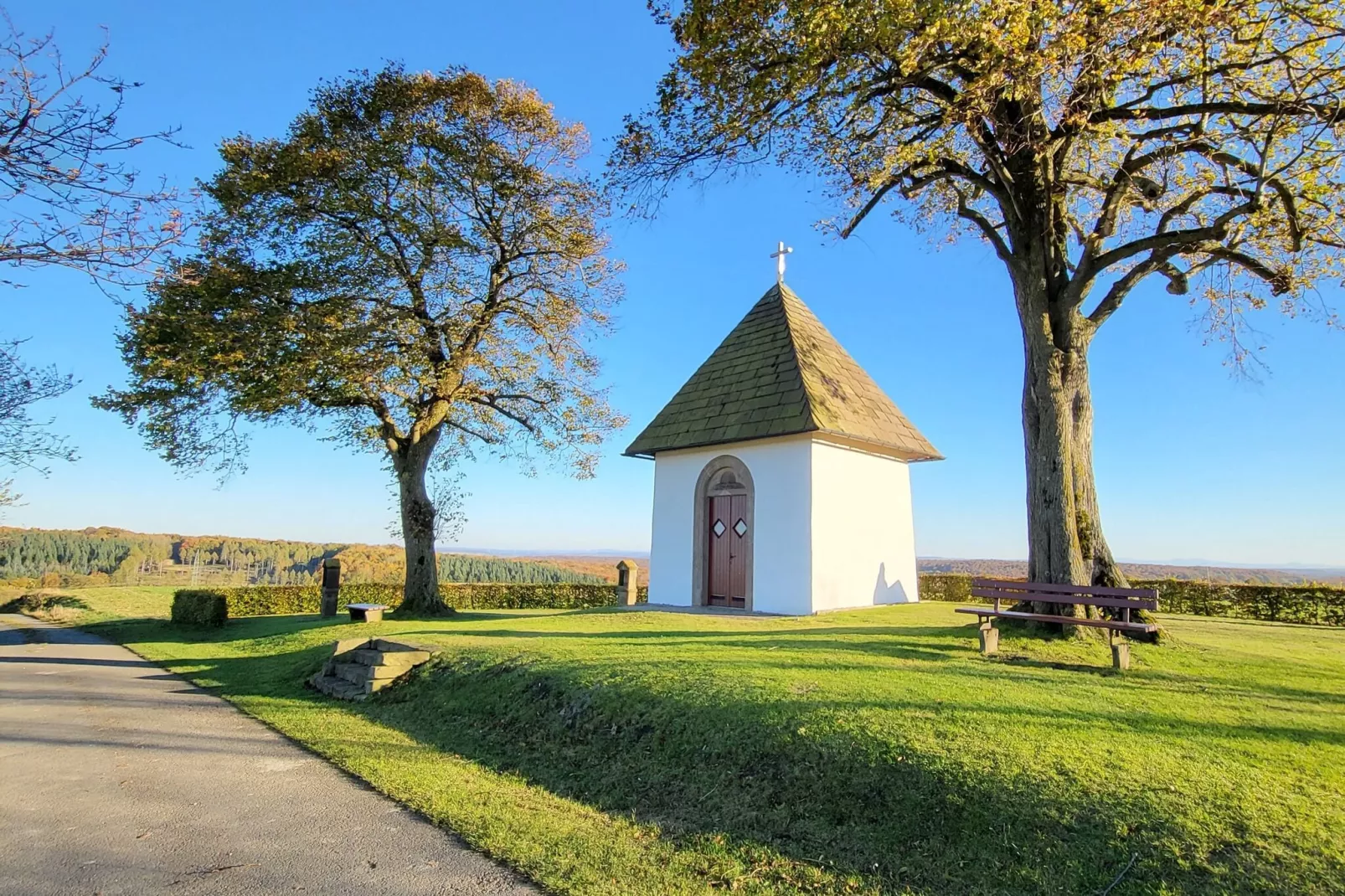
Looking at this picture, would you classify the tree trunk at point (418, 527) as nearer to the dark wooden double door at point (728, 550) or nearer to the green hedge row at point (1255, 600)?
the dark wooden double door at point (728, 550)

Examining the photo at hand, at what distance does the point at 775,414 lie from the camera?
53.8ft

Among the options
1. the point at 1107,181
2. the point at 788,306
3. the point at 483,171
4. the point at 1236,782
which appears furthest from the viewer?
the point at 788,306

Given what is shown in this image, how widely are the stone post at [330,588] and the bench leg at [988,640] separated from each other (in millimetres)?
15903

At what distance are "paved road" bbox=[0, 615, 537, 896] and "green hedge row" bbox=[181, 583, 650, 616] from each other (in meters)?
16.5

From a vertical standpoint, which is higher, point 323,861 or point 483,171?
point 483,171

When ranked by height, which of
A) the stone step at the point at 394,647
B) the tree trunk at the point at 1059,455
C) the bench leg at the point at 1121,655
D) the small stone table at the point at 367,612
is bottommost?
the small stone table at the point at 367,612

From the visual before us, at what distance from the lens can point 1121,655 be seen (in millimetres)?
8383

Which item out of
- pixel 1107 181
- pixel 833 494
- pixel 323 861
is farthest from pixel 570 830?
pixel 1107 181

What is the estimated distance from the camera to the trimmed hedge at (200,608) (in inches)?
781

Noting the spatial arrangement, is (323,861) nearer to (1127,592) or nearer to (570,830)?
(570,830)

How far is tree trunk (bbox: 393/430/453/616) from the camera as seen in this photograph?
19.1 meters

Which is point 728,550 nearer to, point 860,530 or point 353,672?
point 860,530

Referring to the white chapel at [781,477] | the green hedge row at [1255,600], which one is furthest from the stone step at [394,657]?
the green hedge row at [1255,600]

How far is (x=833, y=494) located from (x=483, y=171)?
38.9 ft
